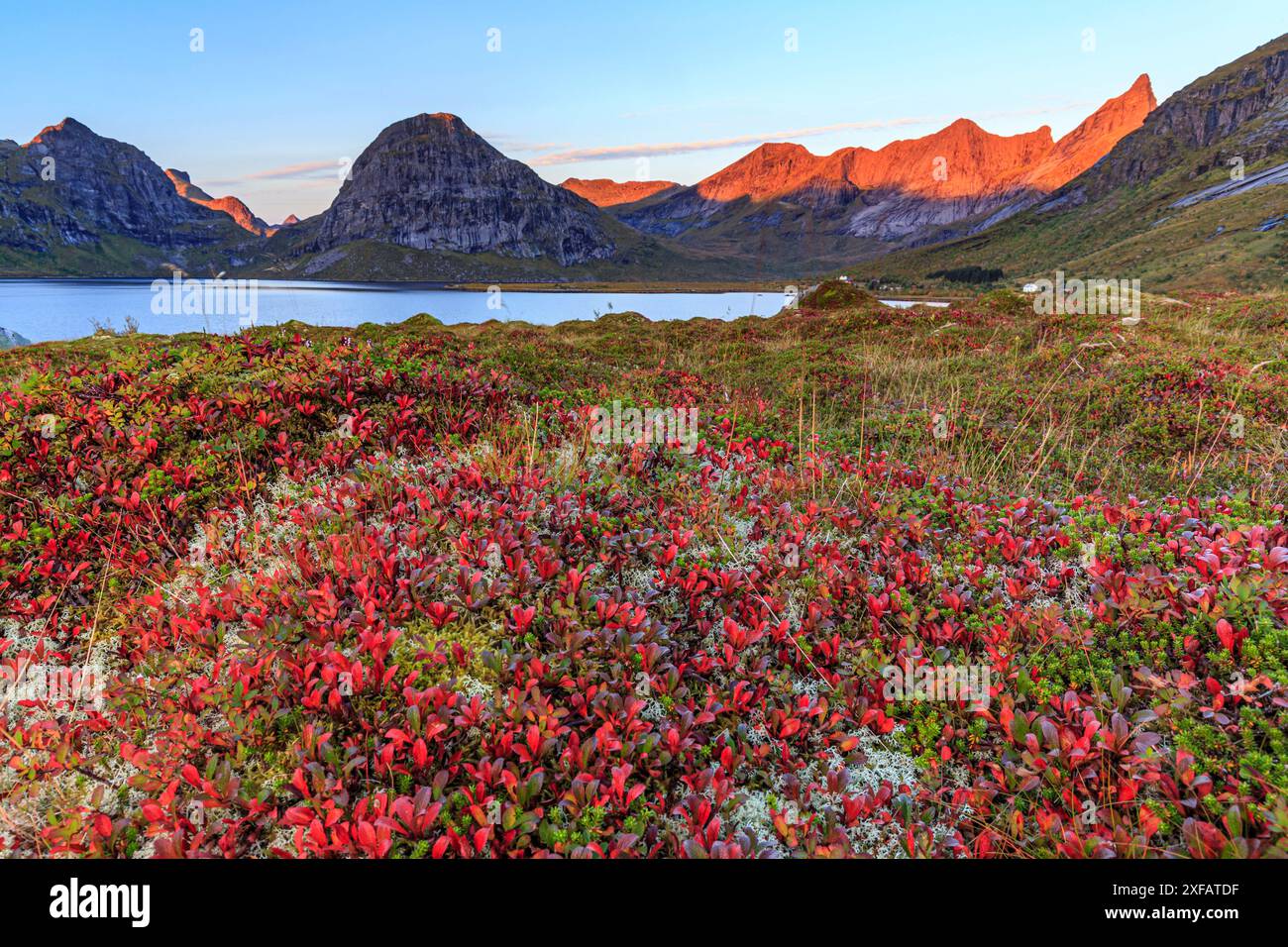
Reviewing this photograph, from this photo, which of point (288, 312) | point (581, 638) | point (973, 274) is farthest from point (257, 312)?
point (973, 274)

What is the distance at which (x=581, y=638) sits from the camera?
3820mm

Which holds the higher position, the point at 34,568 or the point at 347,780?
the point at 34,568

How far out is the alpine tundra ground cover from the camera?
2893 millimetres

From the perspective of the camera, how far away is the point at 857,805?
3.02 meters

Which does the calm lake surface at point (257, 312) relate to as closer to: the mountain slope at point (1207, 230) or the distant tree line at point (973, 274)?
the mountain slope at point (1207, 230)

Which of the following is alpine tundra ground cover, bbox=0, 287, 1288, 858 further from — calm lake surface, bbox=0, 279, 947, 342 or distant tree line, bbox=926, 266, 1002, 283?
distant tree line, bbox=926, 266, 1002, 283

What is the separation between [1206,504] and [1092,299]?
2300 centimetres

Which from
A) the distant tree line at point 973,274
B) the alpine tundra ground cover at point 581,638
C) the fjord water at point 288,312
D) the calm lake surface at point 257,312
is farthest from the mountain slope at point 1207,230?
the alpine tundra ground cover at point 581,638

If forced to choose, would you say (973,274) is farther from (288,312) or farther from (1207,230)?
(288,312)
